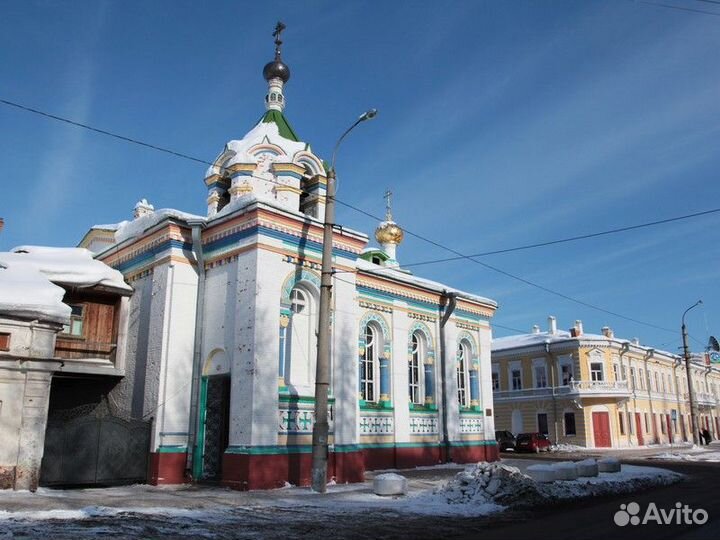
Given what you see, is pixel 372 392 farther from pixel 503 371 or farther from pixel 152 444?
pixel 503 371

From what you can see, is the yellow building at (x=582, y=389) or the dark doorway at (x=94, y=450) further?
the yellow building at (x=582, y=389)

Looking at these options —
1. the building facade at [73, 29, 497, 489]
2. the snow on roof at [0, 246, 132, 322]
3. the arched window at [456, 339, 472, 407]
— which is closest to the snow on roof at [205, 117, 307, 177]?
the building facade at [73, 29, 497, 489]

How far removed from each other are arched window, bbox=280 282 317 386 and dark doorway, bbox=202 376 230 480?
166 cm

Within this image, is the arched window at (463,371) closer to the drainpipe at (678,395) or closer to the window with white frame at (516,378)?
the window with white frame at (516,378)

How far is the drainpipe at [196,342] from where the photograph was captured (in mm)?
15102

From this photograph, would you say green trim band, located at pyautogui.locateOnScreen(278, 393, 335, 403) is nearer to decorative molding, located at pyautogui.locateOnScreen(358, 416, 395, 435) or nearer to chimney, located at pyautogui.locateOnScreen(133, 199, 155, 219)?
decorative molding, located at pyautogui.locateOnScreen(358, 416, 395, 435)

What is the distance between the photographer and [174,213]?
16125 mm

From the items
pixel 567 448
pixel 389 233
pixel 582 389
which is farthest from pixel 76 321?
pixel 582 389

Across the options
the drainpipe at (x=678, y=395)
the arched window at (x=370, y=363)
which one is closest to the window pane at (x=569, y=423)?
the drainpipe at (x=678, y=395)

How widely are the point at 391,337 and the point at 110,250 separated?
8.93 m

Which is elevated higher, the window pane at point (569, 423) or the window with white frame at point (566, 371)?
the window with white frame at point (566, 371)

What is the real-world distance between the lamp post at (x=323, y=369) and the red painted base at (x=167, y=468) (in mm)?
3743

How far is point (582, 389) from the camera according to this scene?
135ft

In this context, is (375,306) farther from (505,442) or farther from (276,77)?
(505,442)
